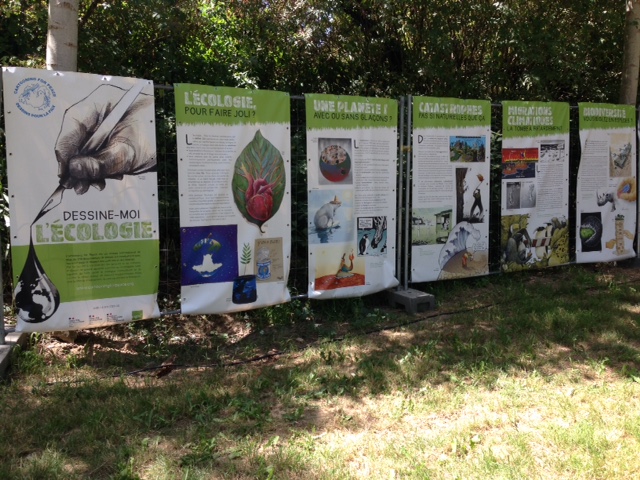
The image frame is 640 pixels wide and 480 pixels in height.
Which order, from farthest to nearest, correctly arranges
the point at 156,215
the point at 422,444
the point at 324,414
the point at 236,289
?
1. the point at 236,289
2. the point at 156,215
3. the point at 324,414
4. the point at 422,444

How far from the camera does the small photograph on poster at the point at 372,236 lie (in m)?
6.24

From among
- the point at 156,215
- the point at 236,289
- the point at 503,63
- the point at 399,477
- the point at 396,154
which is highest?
the point at 503,63

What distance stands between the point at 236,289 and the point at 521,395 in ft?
8.81

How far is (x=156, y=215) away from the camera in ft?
16.6

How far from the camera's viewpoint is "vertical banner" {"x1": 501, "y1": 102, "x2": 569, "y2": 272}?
7.20 meters

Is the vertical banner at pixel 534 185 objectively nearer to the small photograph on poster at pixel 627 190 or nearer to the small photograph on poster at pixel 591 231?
the small photograph on poster at pixel 591 231

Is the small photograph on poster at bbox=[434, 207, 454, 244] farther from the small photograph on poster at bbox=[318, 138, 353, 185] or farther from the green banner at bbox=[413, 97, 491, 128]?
the small photograph on poster at bbox=[318, 138, 353, 185]

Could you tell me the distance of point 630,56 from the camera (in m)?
8.49

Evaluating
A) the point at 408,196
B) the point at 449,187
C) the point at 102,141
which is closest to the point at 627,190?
the point at 449,187

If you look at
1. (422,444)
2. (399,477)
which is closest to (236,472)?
(399,477)

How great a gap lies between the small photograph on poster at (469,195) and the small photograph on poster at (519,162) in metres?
0.49

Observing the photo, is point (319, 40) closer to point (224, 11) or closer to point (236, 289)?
point (224, 11)

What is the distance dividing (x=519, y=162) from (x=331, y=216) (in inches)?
108

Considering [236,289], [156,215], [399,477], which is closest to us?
[399,477]
